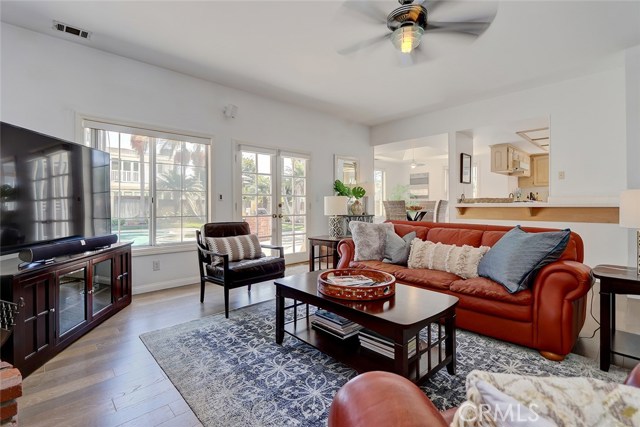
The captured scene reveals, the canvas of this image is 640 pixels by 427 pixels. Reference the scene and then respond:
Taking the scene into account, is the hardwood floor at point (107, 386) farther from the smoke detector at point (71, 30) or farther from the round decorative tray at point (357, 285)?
the smoke detector at point (71, 30)

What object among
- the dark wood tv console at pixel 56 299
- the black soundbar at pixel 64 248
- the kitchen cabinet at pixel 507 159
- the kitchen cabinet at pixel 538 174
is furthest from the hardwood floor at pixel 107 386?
the kitchen cabinet at pixel 538 174

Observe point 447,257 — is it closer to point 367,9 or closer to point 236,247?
point 236,247

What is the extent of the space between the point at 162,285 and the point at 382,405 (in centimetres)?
373

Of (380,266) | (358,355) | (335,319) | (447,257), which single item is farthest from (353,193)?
(358,355)

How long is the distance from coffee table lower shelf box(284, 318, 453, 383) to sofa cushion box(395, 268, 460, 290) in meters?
0.66

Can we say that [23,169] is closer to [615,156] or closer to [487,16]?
[487,16]

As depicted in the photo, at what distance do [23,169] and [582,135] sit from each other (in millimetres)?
5915

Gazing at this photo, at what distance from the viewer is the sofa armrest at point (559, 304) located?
1889 millimetres

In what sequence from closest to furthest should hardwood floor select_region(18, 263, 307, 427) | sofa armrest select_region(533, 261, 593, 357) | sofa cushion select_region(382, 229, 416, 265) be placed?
hardwood floor select_region(18, 263, 307, 427) → sofa armrest select_region(533, 261, 593, 357) → sofa cushion select_region(382, 229, 416, 265)

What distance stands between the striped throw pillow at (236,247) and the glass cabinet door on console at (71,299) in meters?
1.06

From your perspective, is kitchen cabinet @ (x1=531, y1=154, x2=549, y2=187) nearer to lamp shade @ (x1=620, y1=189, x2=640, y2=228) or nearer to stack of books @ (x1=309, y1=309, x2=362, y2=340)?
lamp shade @ (x1=620, y1=189, x2=640, y2=228)

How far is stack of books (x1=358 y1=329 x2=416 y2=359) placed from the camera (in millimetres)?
1715
